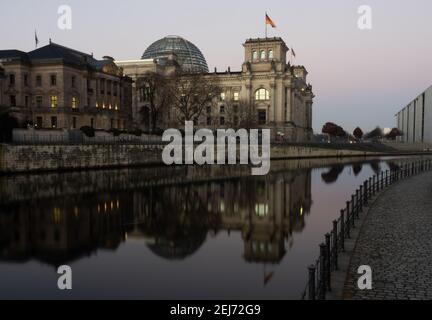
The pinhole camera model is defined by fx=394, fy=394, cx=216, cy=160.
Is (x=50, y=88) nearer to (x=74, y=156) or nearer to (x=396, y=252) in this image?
(x=74, y=156)

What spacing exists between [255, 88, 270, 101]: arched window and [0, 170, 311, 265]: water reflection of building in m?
86.9

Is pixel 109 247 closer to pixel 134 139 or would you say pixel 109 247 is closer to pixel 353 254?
pixel 353 254

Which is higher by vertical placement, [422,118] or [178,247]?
[422,118]

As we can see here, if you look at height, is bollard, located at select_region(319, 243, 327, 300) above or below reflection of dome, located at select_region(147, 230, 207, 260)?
above

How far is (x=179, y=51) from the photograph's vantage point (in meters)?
136

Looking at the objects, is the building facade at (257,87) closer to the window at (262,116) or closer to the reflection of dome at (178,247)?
the window at (262,116)

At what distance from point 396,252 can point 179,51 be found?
129981 millimetres

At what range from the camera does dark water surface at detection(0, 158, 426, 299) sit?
1180cm

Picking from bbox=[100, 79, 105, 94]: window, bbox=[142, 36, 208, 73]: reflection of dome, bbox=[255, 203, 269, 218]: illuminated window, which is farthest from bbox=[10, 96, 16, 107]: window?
bbox=[142, 36, 208, 73]: reflection of dome

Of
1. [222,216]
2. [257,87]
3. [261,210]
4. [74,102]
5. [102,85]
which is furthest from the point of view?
[257,87]

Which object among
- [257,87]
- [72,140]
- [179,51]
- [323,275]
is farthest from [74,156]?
[179,51]

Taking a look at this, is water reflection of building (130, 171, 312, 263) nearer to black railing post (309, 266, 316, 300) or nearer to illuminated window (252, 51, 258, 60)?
black railing post (309, 266, 316, 300)
